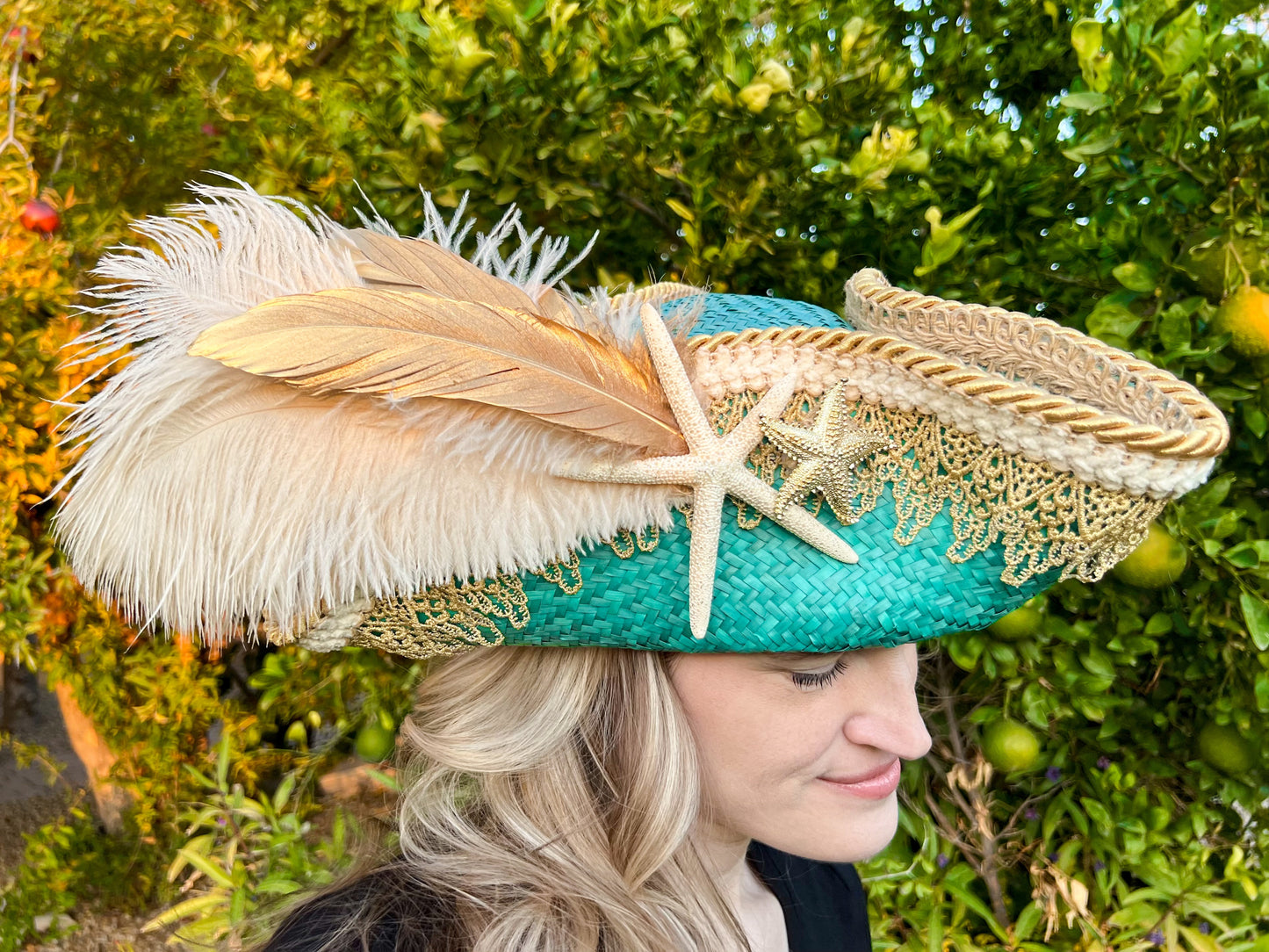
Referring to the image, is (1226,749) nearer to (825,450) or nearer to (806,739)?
(806,739)

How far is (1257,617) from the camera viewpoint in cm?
120

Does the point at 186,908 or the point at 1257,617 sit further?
the point at 186,908

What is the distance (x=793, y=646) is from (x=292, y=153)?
145 cm

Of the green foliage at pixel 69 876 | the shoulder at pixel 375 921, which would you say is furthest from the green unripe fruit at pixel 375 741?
the green foliage at pixel 69 876

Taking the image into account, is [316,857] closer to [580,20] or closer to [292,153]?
[292,153]

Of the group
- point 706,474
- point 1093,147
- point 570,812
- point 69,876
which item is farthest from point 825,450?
point 69,876

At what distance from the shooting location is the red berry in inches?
88.8

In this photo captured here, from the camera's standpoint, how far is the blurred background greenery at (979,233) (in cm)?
122

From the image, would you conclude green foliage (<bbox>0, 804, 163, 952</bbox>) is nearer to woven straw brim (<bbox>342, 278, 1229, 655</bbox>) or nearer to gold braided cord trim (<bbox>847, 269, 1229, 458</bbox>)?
woven straw brim (<bbox>342, 278, 1229, 655</bbox>)

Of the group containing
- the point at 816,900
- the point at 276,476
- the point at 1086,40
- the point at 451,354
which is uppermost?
the point at 1086,40

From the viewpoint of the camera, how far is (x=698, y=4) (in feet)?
4.72

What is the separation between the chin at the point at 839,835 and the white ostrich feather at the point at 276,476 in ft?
1.57

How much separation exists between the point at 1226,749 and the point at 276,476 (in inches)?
64.0

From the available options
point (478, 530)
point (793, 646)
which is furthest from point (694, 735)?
point (478, 530)
